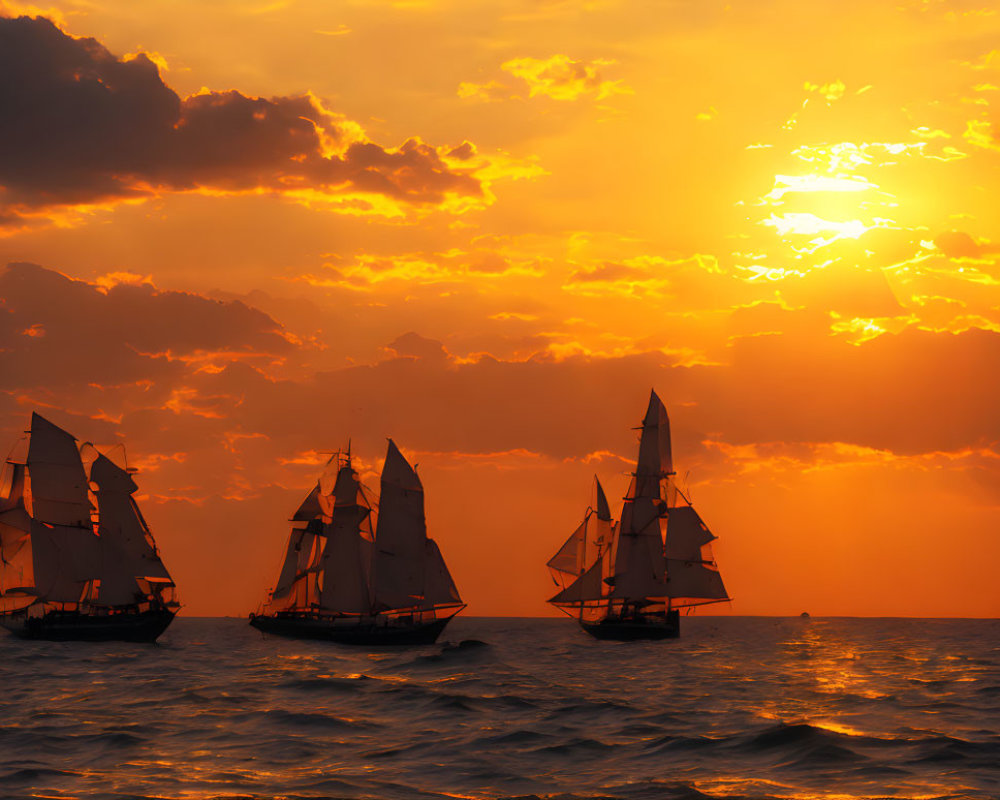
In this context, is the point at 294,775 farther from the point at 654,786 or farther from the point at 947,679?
the point at 947,679

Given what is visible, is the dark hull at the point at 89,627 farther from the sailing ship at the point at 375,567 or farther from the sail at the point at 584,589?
the sail at the point at 584,589

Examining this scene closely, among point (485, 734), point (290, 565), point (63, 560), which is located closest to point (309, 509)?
point (290, 565)

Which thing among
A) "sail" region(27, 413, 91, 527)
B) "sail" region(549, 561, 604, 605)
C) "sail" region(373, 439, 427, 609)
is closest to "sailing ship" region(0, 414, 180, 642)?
"sail" region(27, 413, 91, 527)

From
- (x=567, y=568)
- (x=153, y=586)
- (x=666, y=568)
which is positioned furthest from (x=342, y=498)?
(x=666, y=568)

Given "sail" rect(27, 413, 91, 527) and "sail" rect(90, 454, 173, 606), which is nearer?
"sail" rect(27, 413, 91, 527)

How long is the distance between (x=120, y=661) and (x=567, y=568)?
63.2 metres

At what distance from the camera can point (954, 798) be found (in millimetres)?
31781

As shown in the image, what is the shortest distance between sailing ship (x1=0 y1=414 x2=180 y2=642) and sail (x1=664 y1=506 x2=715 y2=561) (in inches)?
2311

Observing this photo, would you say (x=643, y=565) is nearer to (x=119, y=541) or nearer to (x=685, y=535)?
(x=685, y=535)

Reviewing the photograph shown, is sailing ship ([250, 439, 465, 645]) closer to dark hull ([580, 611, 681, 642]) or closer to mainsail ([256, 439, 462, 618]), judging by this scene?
mainsail ([256, 439, 462, 618])

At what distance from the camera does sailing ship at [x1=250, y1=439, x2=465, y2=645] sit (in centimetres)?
11900

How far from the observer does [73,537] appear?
12112 cm

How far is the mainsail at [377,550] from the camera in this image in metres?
119

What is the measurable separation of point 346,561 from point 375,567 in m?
5.38
